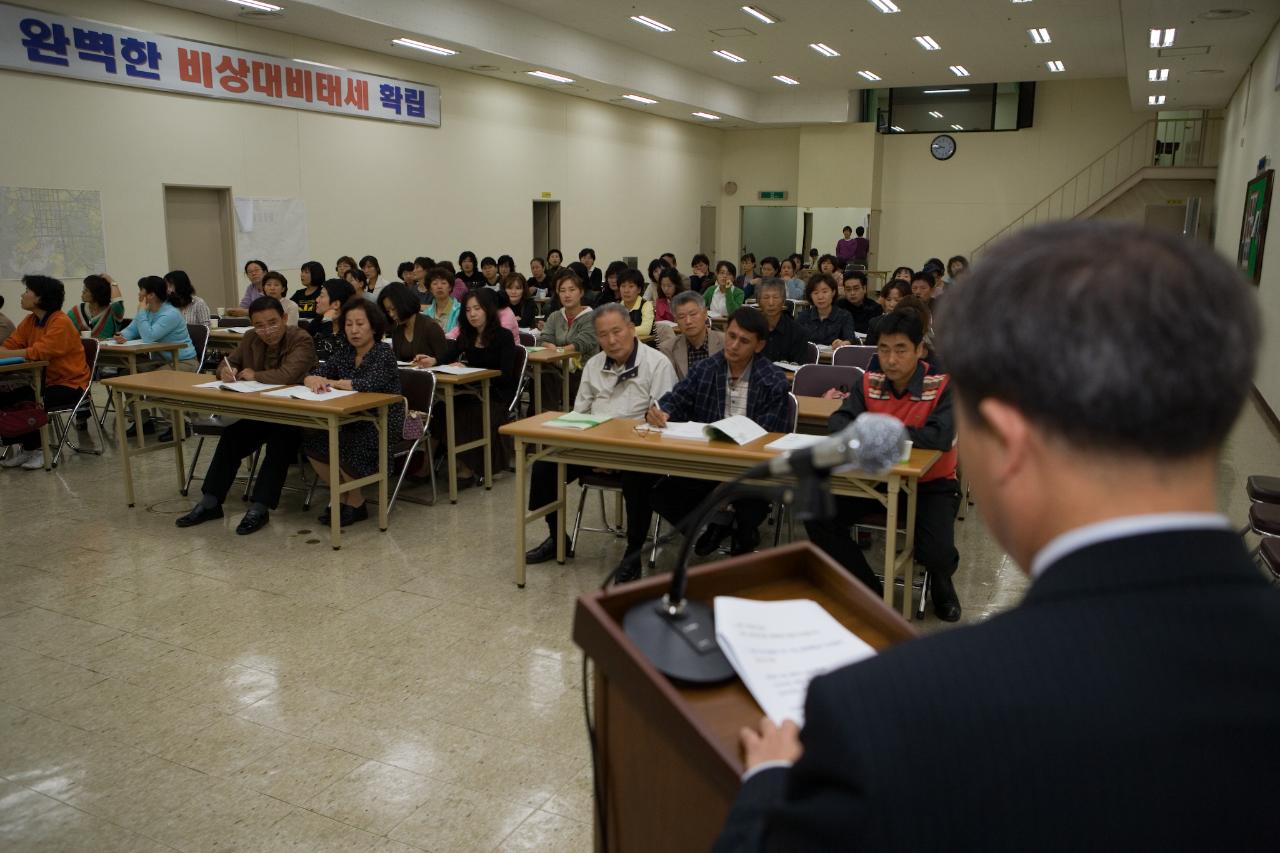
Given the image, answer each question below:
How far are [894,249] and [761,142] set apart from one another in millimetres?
3722

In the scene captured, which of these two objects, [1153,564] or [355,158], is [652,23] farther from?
[1153,564]

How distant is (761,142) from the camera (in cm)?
2003

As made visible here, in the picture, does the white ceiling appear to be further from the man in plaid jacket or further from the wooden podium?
the wooden podium

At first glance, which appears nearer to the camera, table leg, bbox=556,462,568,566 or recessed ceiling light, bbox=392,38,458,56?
table leg, bbox=556,462,568,566

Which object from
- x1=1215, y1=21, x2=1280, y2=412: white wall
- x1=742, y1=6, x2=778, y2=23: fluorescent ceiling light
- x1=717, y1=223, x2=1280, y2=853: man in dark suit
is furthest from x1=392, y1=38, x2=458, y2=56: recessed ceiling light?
x1=717, y1=223, x2=1280, y2=853: man in dark suit

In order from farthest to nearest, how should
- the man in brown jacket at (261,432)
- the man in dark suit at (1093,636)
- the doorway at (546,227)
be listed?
1. the doorway at (546,227)
2. the man in brown jacket at (261,432)
3. the man in dark suit at (1093,636)

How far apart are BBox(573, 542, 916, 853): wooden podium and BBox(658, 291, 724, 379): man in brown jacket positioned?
4.01 meters

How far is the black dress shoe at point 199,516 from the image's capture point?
16.8 feet

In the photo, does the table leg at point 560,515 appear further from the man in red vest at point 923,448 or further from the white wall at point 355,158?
the white wall at point 355,158

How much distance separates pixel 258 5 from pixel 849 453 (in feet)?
31.3

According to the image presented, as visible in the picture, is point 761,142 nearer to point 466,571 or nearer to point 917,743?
point 466,571

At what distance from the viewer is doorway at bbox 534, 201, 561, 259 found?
1488 cm

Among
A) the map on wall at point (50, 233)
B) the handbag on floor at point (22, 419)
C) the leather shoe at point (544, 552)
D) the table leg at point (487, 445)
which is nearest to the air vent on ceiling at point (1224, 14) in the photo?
the table leg at point (487, 445)

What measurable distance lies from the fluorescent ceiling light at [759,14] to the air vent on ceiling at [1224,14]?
5017mm
